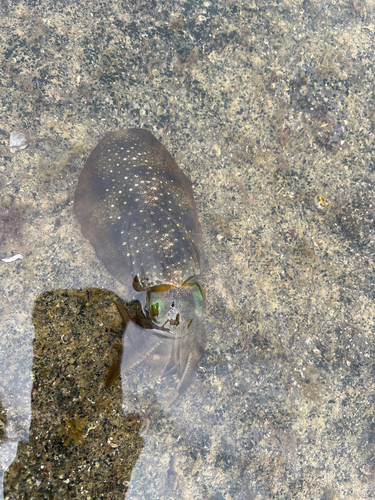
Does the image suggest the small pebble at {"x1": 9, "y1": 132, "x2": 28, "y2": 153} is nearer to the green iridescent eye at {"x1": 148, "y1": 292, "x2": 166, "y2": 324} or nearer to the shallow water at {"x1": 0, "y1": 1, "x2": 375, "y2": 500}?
the shallow water at {"x1": 0, "y1": 1, "x2": 375, "y2": 500}

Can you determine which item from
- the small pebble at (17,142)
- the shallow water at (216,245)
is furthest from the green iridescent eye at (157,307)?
the small pebble at (17,142)

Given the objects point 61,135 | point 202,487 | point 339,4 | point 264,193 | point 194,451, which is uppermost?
point 339,4

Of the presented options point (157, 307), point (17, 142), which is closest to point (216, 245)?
point (157, 307)

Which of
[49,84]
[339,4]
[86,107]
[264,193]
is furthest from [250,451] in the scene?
[339,4]

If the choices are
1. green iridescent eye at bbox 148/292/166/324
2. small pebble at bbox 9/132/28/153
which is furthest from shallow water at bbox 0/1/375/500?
green iridescent eye at bbox 148/292/166/324

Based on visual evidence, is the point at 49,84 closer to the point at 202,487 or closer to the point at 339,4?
the point at 339,4

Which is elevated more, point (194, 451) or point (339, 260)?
point (339, 260)

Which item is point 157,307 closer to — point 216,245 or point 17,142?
point 216,245
